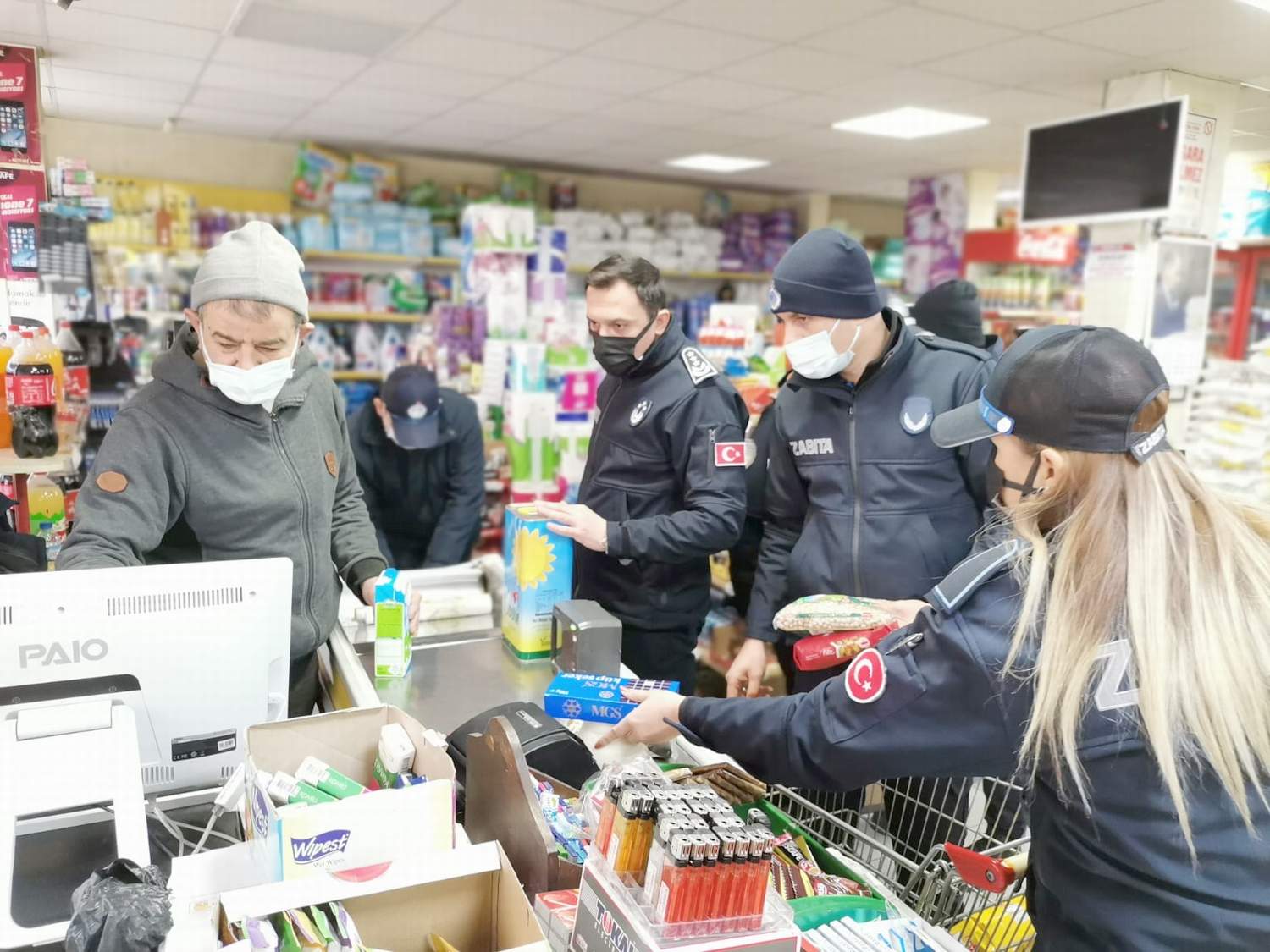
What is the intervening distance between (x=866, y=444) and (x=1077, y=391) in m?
1.11

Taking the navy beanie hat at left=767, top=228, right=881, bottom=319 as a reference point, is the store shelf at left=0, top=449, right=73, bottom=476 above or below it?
below

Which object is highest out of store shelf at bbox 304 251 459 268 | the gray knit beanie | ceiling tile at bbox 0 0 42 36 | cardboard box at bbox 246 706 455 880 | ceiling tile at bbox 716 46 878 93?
ceiling tile at bbox 716 46 878 93

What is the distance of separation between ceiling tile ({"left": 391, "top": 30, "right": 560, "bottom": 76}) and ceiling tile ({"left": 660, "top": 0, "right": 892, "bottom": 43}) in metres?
0.97

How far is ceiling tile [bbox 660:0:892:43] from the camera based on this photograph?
397 centimetres

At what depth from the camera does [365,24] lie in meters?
4.43

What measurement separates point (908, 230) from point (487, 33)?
5756 mm

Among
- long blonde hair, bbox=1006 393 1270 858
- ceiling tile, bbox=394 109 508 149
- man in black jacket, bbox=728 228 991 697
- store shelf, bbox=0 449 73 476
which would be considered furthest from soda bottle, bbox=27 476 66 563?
ceiling tile, bbox=394 109 508 149

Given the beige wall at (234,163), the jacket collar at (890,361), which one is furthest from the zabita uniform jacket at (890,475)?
the beige wall at (234,163)

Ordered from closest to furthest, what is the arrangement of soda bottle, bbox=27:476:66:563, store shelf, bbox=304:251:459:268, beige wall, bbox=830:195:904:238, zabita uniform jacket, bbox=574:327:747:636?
zabita uniform jacket, bbox=574:327:747:636 → soda bottle, bbox=27:476:66:563 → store shelf, bbox=304:251:459:268 → beige wall, bbox=830:195:904:238

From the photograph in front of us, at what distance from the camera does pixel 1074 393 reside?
3.90ft

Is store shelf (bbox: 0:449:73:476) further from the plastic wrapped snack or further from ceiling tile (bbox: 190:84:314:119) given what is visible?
ceiling tile (bbox: 190:84:314:119)

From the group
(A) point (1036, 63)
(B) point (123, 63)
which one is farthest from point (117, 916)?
(B) point (123, 63)

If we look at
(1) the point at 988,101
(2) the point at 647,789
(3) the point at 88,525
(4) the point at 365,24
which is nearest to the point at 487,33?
(4) the point at 365,24

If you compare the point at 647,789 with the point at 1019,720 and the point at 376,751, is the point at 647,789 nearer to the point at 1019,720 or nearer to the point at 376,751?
the point at 1019,720
